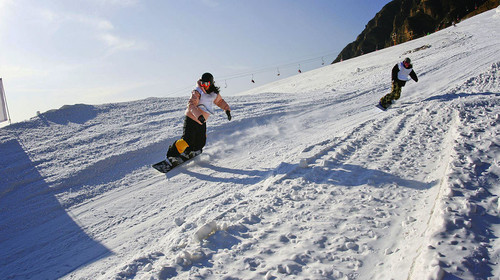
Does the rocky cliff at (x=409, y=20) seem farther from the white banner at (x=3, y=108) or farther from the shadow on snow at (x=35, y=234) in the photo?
the shadow on snow at (x=35, y=234)

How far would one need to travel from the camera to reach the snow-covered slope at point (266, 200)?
7.32 feet

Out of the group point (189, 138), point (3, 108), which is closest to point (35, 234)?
point (189, 138)

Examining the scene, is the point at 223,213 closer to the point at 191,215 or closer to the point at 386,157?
the point at 191,215

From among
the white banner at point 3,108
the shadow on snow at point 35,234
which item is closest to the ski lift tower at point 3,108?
the white banner at point 3,108

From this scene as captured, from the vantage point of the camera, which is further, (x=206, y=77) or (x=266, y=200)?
(x=206, y=77)

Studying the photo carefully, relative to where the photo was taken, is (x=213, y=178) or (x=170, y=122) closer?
(x=213, y=178)

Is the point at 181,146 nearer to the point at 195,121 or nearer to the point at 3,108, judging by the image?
the point at 195,121

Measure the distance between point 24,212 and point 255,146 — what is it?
3.94 metres

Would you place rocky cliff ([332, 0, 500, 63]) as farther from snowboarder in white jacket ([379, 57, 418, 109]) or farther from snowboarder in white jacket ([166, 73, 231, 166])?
snowboarder in white jacket ([166, 73, 231, 166])

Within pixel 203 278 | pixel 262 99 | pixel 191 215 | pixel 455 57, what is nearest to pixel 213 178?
pixel 191 215

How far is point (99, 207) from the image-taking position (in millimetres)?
4230

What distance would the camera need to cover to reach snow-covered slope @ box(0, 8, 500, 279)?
7.32 ft

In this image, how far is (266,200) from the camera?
10.9ft

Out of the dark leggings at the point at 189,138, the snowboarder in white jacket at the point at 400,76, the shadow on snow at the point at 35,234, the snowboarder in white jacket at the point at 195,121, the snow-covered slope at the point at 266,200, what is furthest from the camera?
the snowboarder in white jacket at the point at 400,76
